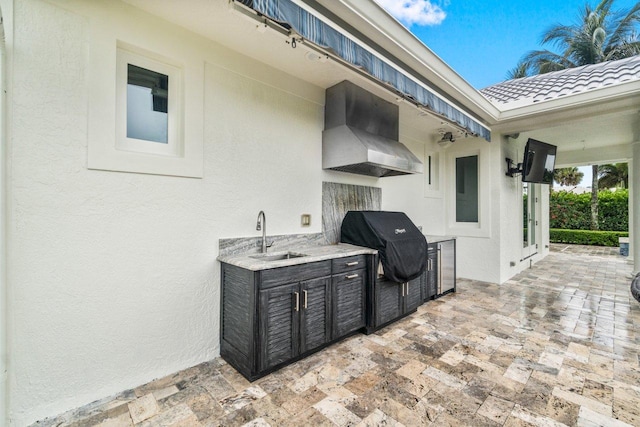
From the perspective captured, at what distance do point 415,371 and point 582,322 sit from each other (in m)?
2.68

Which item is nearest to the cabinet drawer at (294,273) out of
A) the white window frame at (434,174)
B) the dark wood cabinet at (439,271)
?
the dark wood cabinet at (439,271)

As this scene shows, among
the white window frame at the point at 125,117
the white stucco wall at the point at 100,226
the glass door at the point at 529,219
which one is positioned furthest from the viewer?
the glass door at the point at 529,219

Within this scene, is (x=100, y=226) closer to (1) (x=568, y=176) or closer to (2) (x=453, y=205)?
(2) (x=453, y=205)

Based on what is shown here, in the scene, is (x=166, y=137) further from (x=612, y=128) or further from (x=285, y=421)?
(x=612, y=128)

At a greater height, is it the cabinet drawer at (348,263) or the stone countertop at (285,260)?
the stone countertop at (285,260)

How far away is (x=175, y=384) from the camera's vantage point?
2.19m

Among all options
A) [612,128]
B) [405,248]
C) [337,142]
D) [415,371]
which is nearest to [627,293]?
[612,128]

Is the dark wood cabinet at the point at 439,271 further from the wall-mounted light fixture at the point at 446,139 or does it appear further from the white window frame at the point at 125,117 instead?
the white window frame at the point at 125,117

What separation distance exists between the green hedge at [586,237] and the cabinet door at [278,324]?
13.6 metres

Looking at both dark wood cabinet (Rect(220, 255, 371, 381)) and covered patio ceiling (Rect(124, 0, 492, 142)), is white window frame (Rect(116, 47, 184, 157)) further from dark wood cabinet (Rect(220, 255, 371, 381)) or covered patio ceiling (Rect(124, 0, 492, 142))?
dark wood cabinet (Rect(220, 255, 371, 381))

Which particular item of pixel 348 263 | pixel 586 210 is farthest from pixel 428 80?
pixel 586 210

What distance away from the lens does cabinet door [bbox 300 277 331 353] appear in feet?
8.15

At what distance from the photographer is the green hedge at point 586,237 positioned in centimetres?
1027

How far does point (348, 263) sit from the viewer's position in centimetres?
289
